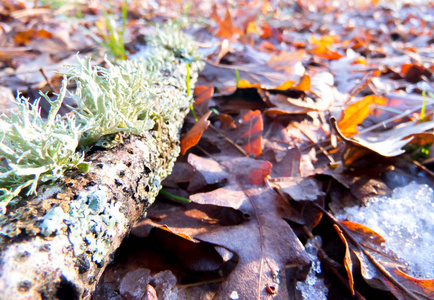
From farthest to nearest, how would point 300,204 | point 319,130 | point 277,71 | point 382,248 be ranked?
1. point 277,71
2. point 319,130
3. point 300,204
4. point 382,248

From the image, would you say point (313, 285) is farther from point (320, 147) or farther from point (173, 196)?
point (320, 147)

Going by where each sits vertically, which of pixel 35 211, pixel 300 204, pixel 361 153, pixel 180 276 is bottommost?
pixel 180 276

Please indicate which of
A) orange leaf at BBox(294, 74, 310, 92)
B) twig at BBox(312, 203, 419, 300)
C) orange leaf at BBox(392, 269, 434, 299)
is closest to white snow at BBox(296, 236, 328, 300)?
twig at BBox(312, 203, 419, 300)

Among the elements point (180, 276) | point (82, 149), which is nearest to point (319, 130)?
point (180, 276)

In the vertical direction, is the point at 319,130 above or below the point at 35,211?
below

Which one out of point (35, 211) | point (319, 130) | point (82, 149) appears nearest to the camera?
point (35, 211)

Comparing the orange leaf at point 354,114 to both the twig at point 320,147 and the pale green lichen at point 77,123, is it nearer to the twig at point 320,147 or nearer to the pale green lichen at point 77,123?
the twig at point 320,147

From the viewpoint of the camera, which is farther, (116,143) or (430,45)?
(430,45)

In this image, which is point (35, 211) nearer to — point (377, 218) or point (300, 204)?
point (300, 204)
